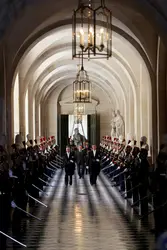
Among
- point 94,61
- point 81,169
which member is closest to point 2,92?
point 81,169

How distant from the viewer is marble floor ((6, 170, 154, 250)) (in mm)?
9008

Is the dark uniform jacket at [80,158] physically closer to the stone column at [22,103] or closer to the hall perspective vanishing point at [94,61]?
the hall perspective vanishing point at [94,61]

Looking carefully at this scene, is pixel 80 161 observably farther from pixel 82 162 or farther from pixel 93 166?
pixel 93 166

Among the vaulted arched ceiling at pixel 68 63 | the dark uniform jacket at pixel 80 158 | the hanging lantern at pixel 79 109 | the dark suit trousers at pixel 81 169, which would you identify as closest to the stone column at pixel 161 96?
the vaulted arched ceiling at pixel 68 63

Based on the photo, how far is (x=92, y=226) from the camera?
10.9 meters

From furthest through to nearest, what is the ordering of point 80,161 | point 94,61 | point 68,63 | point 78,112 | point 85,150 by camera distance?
point 78,112 → point 68,63 → point 94,61 → point 85,150 → point 80,161

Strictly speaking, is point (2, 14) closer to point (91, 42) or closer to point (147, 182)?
point (91, 42)

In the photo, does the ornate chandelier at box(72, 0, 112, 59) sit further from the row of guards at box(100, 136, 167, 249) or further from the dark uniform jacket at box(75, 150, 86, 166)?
the dark uniform jacket at box(75, 150, 86, 166)

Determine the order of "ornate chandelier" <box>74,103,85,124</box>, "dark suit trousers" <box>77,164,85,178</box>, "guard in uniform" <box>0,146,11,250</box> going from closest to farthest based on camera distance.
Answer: "guard in uniform" <box>0,146,11,250</box> < "dark suit trousers" <box>77,164,85,178</box> < "ornate chandelier" <box>74,103,85,124</box>

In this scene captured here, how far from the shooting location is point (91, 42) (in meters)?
9.38

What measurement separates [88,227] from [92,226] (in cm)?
13

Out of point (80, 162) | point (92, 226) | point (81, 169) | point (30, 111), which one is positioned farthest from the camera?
point (30, 111)

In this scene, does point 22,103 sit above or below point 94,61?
below

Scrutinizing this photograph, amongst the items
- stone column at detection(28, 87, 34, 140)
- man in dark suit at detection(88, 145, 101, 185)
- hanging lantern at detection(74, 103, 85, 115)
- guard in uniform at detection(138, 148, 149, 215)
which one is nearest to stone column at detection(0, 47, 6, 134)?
guard in uniform at detection(138, 148, 149, 215)
